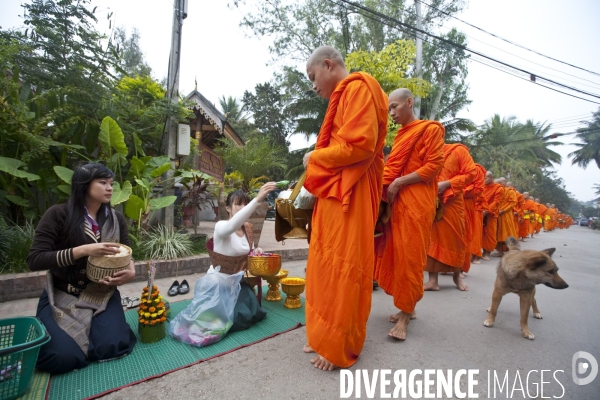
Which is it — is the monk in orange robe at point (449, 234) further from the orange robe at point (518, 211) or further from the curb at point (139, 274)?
the orange robe at point (518, 211)

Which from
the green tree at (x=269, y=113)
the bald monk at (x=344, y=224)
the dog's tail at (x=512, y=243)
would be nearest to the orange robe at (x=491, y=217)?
the dog's tail at (x=512, y=243)

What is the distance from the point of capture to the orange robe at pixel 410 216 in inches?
102

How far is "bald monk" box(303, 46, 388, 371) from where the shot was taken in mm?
1947

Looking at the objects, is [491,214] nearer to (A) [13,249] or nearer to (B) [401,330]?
(B) [401,330]

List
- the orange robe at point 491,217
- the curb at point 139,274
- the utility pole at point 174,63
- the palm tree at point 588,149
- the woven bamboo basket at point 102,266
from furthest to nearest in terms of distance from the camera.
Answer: the palm tree at point 588,149 → the orange robe at point 491,217 → the utility pole at point 174,63 → the curb at point 139,274 → the woven bamboo basket at point 102,266

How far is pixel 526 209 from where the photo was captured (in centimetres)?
1199

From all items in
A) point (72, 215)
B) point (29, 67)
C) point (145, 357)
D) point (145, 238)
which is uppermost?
point (29, 67)

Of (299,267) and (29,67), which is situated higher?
(29,67)

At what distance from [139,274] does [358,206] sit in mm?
3501

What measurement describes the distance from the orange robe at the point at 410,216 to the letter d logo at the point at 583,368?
3.35 feet

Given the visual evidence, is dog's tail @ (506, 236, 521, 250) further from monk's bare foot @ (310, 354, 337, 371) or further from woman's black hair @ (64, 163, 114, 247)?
woman's black hair @ (64, 163, 114, 247)

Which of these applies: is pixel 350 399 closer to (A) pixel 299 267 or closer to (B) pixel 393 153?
(B) pixel 393 153

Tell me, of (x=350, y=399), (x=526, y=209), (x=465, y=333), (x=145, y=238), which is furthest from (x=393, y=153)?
(x=526, y=209)

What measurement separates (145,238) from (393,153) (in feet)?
13.7
